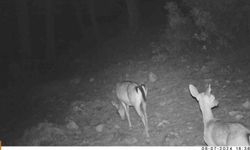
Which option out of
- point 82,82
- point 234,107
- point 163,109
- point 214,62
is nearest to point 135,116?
point 163,109

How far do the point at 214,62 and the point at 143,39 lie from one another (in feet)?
18.4

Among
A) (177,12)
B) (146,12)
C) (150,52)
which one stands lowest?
(150,52)

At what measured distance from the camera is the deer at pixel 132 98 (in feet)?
25.8

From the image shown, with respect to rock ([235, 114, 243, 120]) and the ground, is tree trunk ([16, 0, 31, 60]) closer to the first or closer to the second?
the ground

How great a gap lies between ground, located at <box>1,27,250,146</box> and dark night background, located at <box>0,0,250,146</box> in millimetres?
28

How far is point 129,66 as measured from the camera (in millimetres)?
13344

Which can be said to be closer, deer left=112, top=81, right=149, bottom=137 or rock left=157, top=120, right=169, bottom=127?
deer left=112, top=81, right=149, bottom=137

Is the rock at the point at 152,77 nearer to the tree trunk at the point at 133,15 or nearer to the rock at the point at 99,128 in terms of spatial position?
the rock at the point at 99,128

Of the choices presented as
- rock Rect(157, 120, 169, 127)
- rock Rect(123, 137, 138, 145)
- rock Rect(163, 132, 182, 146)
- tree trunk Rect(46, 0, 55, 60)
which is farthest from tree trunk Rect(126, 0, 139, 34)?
rock Rect(163, 132, 182, 146)

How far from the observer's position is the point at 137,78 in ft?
39.0

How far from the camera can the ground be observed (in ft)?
27.2

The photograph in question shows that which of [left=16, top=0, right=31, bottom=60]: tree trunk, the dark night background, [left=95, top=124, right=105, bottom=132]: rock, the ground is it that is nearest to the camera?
the ground

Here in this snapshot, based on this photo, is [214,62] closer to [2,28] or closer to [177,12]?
[177,12]

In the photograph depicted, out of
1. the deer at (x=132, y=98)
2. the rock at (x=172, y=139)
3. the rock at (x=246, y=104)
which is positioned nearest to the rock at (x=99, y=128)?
the deer at (x=132, y=98)
